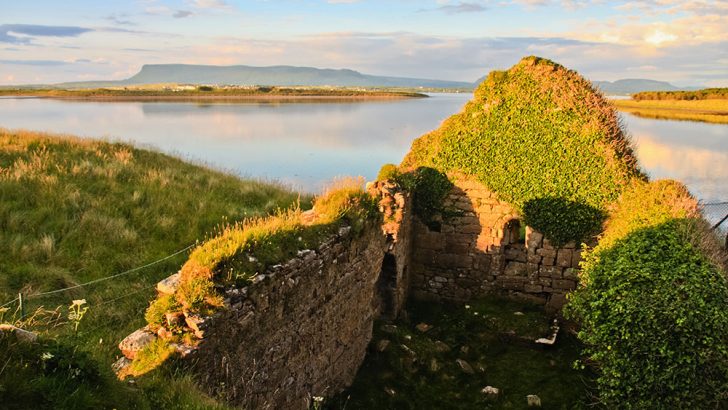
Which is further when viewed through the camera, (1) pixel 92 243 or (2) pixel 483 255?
(2) pixel 483 255

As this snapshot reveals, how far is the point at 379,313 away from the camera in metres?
10.9

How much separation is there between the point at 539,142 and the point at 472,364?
17.8ft

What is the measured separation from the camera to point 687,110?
216ft

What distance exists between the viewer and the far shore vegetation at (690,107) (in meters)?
58.9

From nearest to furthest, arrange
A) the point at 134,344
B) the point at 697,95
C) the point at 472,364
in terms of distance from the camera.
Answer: the point at 134,344
the point at 472,364
the point at 697,95

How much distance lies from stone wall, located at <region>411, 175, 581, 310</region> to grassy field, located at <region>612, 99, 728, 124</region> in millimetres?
49547

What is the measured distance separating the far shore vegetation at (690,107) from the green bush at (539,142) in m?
48.6

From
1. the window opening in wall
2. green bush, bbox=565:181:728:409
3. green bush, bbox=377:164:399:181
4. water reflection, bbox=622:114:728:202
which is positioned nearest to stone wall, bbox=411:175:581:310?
the window opening in wall

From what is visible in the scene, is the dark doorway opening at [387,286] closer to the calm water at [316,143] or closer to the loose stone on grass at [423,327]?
the loose stone on grass at [423,327]

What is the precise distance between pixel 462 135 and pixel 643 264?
5211 millimetres

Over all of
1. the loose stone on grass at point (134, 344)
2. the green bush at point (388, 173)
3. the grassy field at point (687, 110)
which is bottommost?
the loose stone on grass at point (134, 344)

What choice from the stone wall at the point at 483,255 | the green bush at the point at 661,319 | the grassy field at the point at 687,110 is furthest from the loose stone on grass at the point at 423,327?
the grassy field at the point at 687,110

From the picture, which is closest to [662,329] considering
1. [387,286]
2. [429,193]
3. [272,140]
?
[387,286]

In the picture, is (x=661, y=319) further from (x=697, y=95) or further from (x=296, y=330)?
(x=697, y=95)
